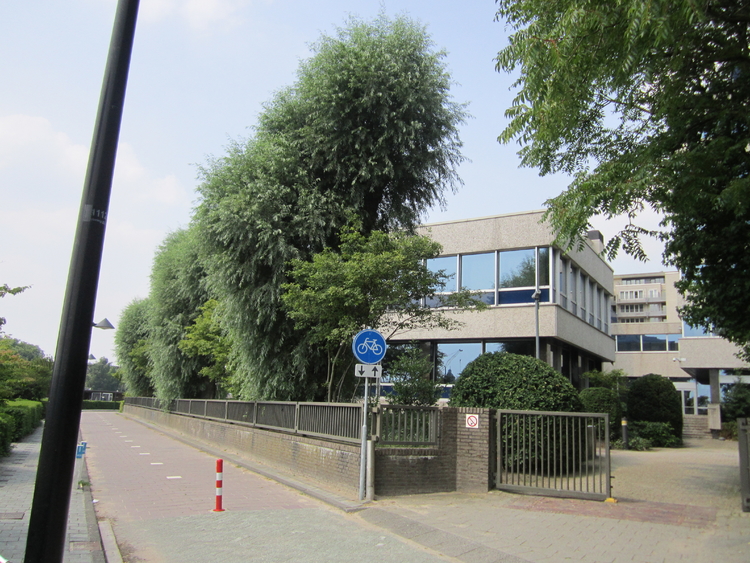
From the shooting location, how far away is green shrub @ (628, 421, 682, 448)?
22781 mm

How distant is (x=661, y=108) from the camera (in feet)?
30.1

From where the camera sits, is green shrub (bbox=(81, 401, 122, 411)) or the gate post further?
green shrub (bbox=(81, 401, 122, 411))

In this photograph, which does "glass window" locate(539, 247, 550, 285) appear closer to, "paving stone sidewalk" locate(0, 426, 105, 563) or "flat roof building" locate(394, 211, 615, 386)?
"flat roof building" locate(394, 211, 615, 386)

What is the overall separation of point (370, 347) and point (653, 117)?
5.96m

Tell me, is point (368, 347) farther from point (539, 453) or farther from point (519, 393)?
point (539, 453)

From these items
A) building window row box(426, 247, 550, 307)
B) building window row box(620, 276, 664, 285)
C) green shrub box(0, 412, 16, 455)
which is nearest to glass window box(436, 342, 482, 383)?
building window row box(426, 247, 550, 307)

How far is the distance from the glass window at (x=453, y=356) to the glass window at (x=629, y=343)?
30.1m

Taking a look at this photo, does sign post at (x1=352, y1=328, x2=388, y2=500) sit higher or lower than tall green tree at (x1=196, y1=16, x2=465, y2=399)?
lower

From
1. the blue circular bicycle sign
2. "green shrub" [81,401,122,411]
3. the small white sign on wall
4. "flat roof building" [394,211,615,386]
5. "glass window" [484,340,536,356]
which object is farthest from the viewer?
"green shrub" [81,401,122,411]

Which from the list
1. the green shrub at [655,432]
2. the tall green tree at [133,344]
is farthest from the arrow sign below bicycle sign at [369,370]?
the tall green tree at [133,344]

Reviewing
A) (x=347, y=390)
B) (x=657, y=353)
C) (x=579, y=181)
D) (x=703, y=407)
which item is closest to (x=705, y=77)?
(x=579, y=181)

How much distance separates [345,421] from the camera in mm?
12352

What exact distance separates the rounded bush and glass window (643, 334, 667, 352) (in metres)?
41.7

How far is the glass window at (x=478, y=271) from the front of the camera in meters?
25.0
